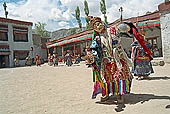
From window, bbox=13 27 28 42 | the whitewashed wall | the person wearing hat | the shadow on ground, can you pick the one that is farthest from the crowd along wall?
window, bbox=13 27 28 42

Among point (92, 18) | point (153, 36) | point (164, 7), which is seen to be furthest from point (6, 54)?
point (92, 18)

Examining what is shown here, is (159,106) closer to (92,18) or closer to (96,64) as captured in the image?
(96,64)

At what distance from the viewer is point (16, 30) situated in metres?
25.2

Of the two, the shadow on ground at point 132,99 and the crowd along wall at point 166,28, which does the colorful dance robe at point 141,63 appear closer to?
the shadow on ground at point 132,99

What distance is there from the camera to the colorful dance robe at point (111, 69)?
128 inches

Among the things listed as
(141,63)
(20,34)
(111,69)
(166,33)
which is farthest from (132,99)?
(20,34)

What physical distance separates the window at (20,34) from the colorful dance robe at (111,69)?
2454 centimetres

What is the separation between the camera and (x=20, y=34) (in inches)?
1021

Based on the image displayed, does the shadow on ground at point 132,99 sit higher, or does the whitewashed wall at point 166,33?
the whitewashed wall at point 166,33

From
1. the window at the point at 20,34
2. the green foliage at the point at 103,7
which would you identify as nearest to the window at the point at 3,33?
the window at the point at 20,34

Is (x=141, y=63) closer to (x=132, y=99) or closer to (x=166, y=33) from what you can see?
(x=132, y=99)

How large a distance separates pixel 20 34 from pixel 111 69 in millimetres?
25373

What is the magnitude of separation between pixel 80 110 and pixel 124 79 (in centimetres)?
107

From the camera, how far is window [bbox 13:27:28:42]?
992 inches
